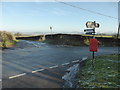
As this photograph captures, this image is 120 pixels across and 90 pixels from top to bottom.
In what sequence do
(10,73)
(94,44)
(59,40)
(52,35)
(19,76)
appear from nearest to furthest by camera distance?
(19,76)
(10,73)
(94,44)
(59,40)
(52,35)

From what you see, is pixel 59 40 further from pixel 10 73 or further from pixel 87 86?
pixel 87 86

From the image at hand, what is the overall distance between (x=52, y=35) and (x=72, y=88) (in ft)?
74.6

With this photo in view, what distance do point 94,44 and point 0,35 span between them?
15.2 m

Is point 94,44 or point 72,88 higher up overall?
point 94,44

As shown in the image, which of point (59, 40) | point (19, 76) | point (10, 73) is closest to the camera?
point (19, 76)

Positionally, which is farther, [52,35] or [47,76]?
[52,35]

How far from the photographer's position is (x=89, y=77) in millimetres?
5668

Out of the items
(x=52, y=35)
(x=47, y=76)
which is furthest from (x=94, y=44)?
(x=52, y=35)

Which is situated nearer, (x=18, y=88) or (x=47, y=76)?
(x=18, y=88)

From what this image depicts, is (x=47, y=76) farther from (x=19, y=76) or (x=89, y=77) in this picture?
(x=89, y=77)

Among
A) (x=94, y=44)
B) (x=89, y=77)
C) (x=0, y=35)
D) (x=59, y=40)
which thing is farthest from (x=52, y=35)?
(x=89, y=77)

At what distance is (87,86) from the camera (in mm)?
4691

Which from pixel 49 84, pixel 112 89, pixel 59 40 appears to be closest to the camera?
pixel 112 89

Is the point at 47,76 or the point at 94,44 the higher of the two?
the point at 94,44
